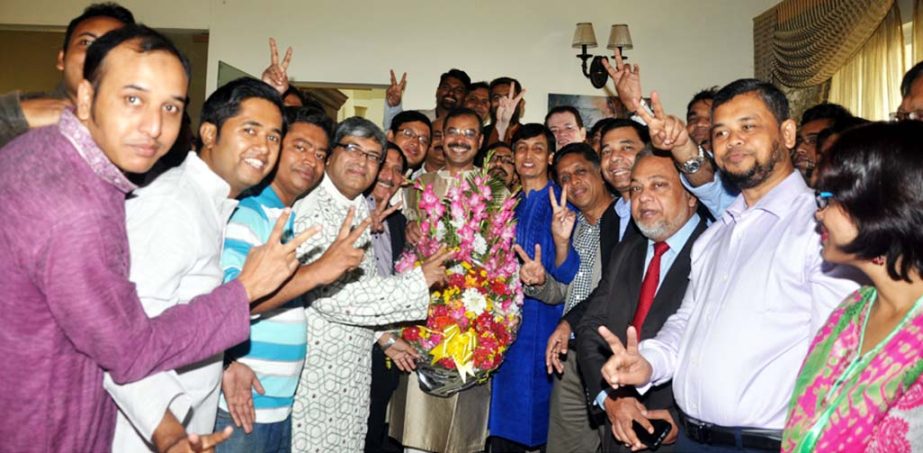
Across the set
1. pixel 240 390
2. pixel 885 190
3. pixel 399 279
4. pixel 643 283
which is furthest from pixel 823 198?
pixel 240 390

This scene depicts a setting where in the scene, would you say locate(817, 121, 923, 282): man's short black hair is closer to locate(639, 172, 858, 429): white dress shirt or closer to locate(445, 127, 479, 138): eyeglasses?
locate(639, 172, 858, 429): white dress shirt

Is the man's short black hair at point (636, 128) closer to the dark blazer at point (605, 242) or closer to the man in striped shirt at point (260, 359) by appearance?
the dark blazer at point (605, 242)

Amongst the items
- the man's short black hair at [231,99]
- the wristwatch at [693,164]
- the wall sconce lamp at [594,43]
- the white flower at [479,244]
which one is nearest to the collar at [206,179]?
the man's short black hair at [231,99]

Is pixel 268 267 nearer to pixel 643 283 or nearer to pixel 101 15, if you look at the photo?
pixel 101 15

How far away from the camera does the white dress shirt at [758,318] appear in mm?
2271

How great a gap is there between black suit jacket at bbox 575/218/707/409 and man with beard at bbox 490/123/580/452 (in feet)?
1.30

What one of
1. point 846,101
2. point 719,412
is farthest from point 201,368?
point 846,101

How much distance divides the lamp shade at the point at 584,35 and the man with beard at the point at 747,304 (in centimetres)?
577

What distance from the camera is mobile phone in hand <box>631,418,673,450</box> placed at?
269cm

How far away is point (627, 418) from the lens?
2.80 metres

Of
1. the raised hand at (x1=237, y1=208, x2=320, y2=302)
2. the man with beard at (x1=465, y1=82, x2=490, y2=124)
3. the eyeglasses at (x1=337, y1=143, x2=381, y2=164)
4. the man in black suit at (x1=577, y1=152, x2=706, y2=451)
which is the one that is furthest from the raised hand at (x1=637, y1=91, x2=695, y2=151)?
the man with beard at (x1=465, y1=82, x2=490, y2=124)


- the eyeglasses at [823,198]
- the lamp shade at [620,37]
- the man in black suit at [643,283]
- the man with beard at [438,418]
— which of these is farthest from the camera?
the lamp shade at [620,37]

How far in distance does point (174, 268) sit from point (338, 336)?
1.20m

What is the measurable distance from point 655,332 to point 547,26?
6320mm
